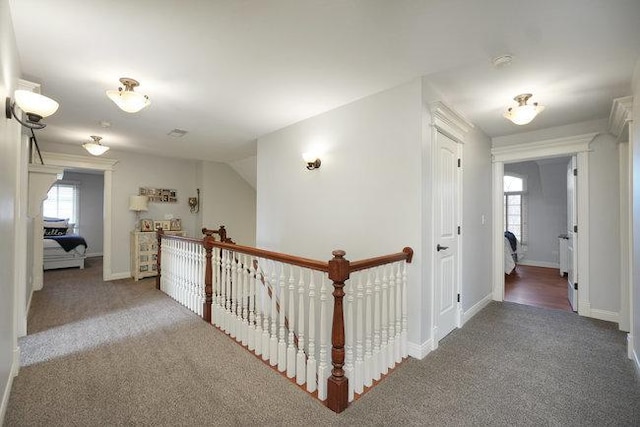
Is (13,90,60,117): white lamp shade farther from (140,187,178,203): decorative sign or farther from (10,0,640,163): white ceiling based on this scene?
(140,187,178,203): decorative sign

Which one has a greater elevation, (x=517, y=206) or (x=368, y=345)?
(x=517, y=206)

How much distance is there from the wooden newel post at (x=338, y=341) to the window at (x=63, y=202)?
9.06 meters

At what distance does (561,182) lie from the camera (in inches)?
253

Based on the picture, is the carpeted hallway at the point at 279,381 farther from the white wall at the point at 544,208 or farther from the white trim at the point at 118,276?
the white wall at the point at 544,208

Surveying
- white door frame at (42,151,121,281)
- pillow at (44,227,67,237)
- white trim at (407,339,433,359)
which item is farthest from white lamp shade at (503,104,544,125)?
pillow at (44,227,67,237)

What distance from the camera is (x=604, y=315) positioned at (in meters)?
3.29

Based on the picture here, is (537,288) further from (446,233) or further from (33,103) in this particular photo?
(33,103)

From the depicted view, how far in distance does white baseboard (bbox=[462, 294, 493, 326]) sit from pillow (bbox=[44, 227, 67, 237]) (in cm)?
878

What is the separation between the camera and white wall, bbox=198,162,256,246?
6.11 metres

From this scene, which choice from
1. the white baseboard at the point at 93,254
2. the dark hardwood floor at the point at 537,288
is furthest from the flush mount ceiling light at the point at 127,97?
the white baseboard at the point at 93,254

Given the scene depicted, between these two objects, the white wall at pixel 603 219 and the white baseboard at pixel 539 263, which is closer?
the white wall at pixel 603 219

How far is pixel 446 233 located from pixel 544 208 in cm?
558

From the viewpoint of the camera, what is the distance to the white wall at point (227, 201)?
6105 millimetres

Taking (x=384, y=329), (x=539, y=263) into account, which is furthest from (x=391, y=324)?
(x=539, y=263)
